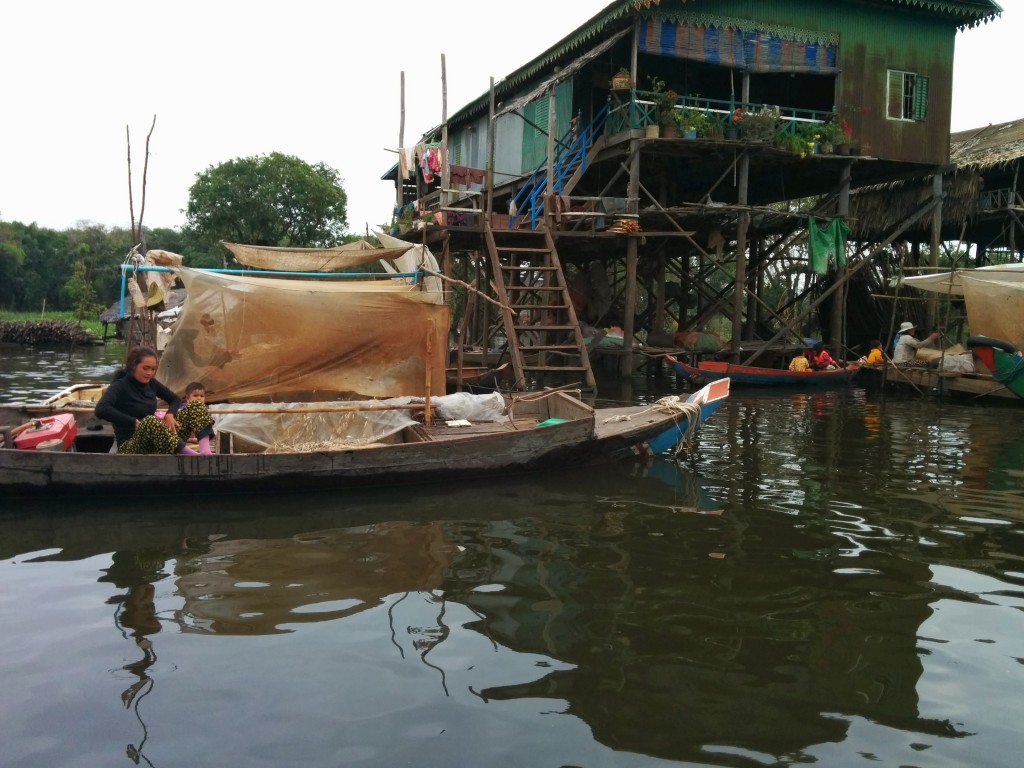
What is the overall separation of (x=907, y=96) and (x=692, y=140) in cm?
512

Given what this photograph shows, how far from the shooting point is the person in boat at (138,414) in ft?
20.6

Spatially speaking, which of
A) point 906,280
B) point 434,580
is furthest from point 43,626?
point 906,280

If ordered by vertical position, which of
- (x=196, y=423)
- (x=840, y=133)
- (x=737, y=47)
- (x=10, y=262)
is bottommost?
(x=196, y=423)

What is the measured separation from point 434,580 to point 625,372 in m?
10.2

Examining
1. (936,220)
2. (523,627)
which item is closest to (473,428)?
(523,627)

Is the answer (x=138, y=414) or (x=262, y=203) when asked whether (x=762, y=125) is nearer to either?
(x=138, y=414)

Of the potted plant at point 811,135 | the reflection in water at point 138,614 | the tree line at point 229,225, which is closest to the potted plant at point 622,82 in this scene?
the potted plant at point 811,135

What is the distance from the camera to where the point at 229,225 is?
34469 millimetres

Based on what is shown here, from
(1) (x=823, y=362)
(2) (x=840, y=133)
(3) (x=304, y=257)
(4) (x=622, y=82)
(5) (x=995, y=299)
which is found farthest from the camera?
(1) (x=823, y=362)

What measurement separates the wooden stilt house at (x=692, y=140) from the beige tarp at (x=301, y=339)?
11.3 ft

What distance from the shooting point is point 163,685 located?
3529mm

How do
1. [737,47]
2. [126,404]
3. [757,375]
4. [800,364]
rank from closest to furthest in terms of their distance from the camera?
[126,404]
[737,47]
[757,375]
[800,364]

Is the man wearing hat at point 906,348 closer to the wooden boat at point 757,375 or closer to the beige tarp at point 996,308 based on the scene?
the wooden boat at point 757,375

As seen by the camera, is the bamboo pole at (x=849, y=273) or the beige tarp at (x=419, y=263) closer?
the beige tarp at (x=419, y=263)
